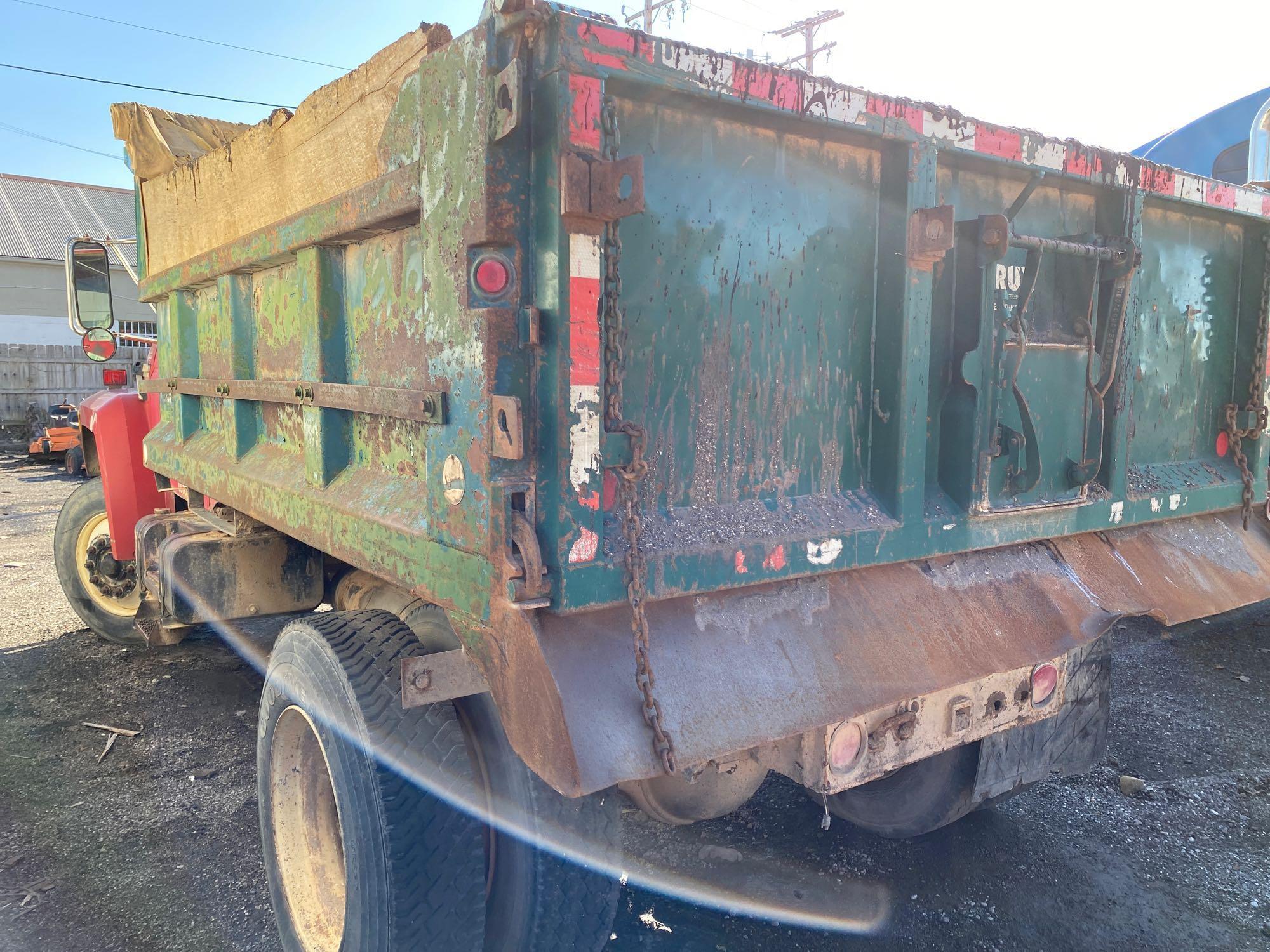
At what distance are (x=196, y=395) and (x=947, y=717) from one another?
10.2 ft

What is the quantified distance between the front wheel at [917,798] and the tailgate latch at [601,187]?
6.29ft

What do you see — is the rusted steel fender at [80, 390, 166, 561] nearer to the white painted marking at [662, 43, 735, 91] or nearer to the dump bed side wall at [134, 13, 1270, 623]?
the dump bed side wall at [134, 13, 1270, 623]

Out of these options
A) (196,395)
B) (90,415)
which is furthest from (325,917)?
(90,415)

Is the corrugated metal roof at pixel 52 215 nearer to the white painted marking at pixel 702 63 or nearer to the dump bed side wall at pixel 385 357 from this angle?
the dump bed side wall at pixel 385 357

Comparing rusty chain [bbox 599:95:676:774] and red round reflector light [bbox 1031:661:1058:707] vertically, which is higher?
rusty chain [bbox 599:95:676:774]

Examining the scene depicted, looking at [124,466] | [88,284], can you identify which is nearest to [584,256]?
[124,466]

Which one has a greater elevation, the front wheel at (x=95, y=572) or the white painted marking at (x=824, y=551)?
the white painted marking at (x=824, y=551)

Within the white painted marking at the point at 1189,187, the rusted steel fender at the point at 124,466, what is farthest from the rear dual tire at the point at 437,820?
the rusted steel fender at the point at 124,466

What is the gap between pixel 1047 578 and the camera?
2627mm

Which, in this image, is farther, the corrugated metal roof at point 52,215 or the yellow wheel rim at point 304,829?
the corrugated metal roof at point 52,215

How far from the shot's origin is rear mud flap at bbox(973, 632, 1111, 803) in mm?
2641

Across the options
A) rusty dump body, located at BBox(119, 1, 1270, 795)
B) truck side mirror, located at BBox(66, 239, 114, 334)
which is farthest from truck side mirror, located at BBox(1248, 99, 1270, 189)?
truck side mirror, located at BBox(66, 239, 114, 334)

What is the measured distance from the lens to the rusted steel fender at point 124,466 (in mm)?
4758

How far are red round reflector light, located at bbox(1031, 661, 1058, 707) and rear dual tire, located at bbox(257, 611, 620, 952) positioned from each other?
118 centimetres
